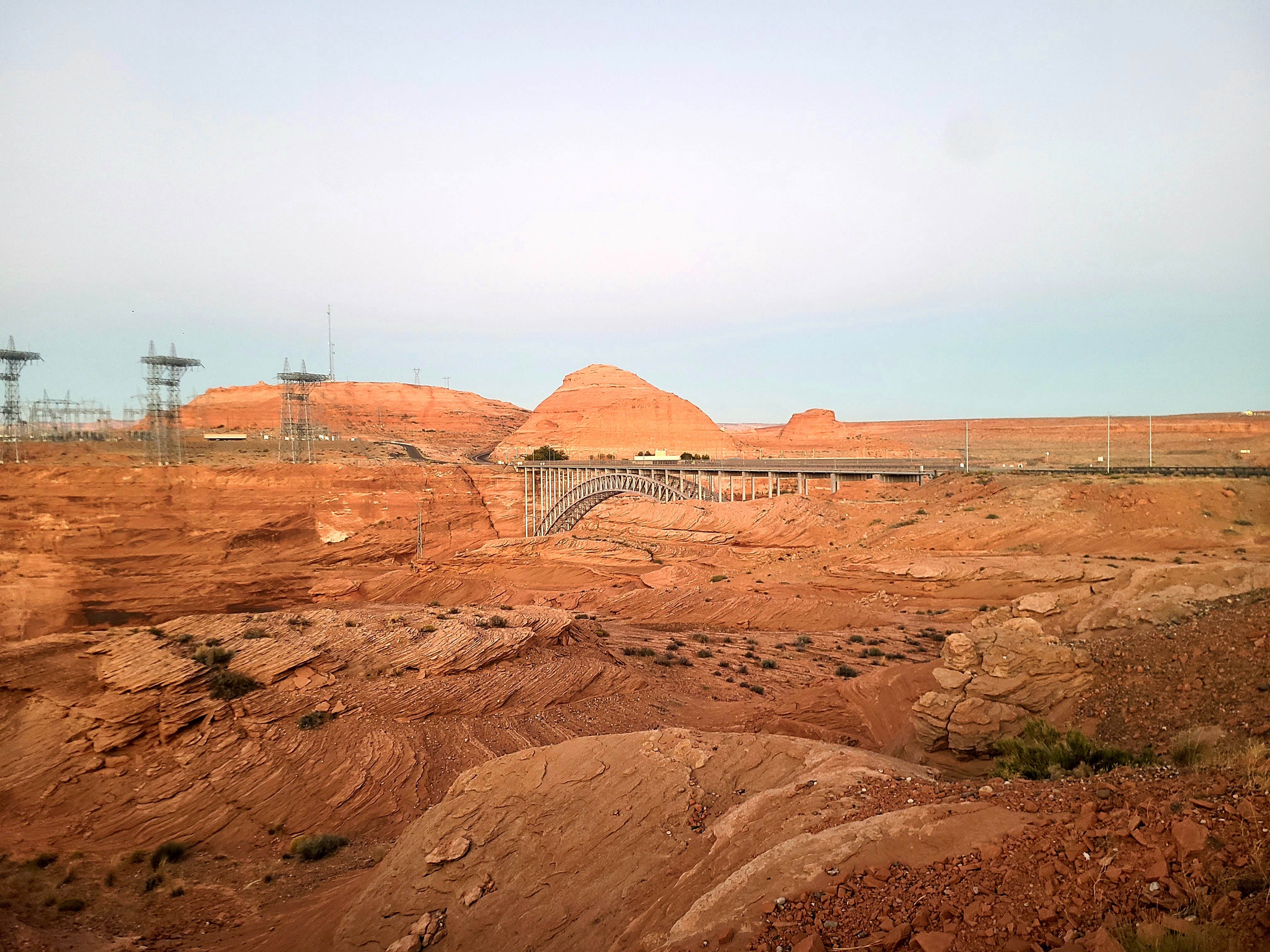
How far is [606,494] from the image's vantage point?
187ft

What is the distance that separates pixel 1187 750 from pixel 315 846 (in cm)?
1161

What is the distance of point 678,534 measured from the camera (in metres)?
41.2

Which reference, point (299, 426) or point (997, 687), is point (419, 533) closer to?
point (299, 426)

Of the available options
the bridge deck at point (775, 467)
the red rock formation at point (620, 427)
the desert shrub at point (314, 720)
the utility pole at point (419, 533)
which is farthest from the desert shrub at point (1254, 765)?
the red rock formation at point (620, 427)

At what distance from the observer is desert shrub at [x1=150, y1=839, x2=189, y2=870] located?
35.1ft

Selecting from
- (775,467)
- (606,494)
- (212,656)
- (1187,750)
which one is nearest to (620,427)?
(606,494)

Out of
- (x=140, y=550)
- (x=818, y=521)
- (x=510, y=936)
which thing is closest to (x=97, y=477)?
(x=140, y=550)

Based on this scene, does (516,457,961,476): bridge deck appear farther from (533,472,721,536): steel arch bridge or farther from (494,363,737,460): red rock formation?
(494,363,737,460): red rock formation

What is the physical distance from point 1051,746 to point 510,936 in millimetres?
5875

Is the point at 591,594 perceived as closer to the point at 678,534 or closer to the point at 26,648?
the point at 678,534

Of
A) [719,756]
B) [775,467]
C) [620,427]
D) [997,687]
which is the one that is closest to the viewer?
[719,756]

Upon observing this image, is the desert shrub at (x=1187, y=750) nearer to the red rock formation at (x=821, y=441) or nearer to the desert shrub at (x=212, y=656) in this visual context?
the desert shrub at (x=212, y=656)

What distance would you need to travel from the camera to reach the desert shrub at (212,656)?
552 inches

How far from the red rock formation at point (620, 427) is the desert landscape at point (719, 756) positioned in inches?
2669
